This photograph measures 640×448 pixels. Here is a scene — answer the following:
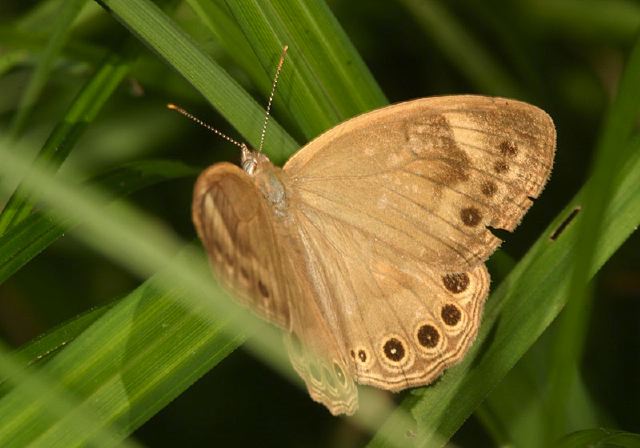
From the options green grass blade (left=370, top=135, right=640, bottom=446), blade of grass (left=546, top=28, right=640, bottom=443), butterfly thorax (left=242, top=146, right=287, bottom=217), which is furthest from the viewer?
butterfly thorax (left=242, top=146, right=287, bottom=217)

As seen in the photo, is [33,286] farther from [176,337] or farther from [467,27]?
[467,27]

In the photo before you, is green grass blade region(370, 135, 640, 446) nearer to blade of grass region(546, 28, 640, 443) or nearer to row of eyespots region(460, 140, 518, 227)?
row of eyespots region(460, 140, 518, 227)

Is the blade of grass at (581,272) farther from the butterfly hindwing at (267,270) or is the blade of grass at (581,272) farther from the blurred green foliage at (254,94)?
the blurred green foliage at (254,94)

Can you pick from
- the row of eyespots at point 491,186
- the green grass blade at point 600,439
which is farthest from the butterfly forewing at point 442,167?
the green grass blade at point 600,439

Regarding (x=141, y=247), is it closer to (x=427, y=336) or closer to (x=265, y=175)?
(x=265, y=175)

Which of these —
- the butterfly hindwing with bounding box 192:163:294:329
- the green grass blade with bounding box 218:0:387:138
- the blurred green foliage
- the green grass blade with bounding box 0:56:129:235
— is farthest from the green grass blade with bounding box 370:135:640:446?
the green grass blade with bounding box 0:56:129:235

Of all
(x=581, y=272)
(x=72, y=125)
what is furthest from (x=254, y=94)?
(x=581, y=272)
